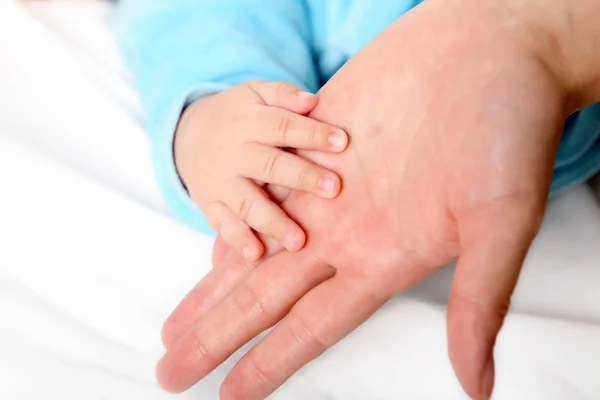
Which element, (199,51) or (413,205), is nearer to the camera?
(413,205)

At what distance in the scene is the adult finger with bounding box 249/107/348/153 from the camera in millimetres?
438

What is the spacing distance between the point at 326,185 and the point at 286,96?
104mm

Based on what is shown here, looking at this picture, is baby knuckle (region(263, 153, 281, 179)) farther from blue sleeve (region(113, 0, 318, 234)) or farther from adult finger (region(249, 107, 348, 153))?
blue sleeve (region(113, 0, 318, 234))

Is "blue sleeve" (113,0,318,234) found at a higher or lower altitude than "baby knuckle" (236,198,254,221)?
higher

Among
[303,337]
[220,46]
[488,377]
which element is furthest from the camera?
[220,46]

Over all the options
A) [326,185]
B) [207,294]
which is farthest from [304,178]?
[207,294]

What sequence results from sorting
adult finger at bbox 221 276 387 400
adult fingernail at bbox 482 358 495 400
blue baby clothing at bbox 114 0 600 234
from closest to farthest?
adult fingernail at bbox 482 358 495 400
adult finger at bbox 221 276 387 400
blue baby clothing at bbox 114 0 600 234

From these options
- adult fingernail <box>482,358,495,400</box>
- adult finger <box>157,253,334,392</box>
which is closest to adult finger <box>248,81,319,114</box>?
adult finger <box>157,253,334,392</box>

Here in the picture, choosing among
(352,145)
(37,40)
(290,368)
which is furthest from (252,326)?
(37,40)

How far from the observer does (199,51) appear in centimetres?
62

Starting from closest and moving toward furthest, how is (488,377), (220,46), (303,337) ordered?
(488,377) < (303,337) < (220,46)

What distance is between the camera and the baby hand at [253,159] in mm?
444

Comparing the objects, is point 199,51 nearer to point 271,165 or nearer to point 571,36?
point 271,165

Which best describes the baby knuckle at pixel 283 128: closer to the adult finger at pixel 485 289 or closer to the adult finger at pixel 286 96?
the adult finger at pixel 286 96
